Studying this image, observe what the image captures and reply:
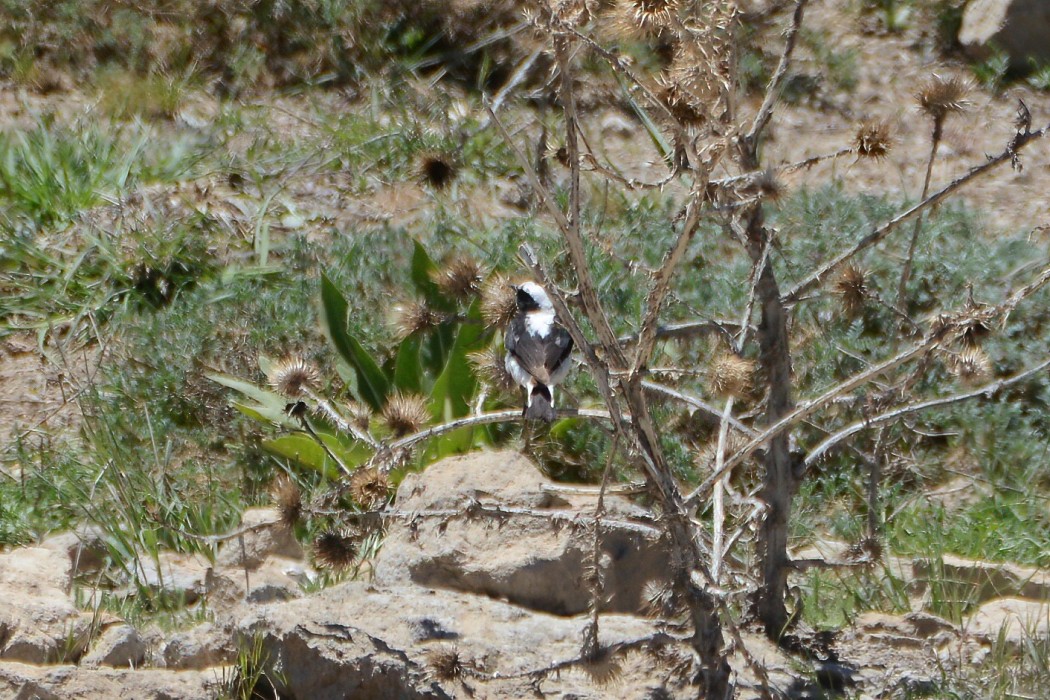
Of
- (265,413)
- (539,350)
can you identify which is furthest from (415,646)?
(265,413)

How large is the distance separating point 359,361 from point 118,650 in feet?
5.72

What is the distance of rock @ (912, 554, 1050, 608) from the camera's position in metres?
3.42

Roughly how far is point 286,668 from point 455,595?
49 centimetres

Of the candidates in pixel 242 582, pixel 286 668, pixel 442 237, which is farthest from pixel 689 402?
pixel 442 237

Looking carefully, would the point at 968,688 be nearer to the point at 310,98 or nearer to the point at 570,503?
the point at 570,503

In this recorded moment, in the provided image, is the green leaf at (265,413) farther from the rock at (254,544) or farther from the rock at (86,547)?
the rock at (86,547)

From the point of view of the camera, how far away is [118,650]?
10.3 feet

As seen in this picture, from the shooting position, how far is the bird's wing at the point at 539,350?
147 inches

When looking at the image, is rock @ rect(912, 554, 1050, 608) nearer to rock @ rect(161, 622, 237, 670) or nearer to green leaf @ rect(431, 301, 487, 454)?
green leaf @ rect(431, 301, 487, 454)

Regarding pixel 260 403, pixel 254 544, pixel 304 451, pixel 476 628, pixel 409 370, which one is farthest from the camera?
pixel 260 403

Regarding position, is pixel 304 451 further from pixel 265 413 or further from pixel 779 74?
pixel 779 74

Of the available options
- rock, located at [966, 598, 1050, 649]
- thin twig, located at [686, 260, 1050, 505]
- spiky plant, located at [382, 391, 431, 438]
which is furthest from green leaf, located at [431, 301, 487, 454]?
thin twig, located at [686, 260, 1050, 505]

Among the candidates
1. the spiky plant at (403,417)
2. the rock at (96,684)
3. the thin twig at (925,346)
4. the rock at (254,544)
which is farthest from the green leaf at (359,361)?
the thin twig at (925,346)

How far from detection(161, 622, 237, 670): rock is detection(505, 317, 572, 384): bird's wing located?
1153 millimetres
